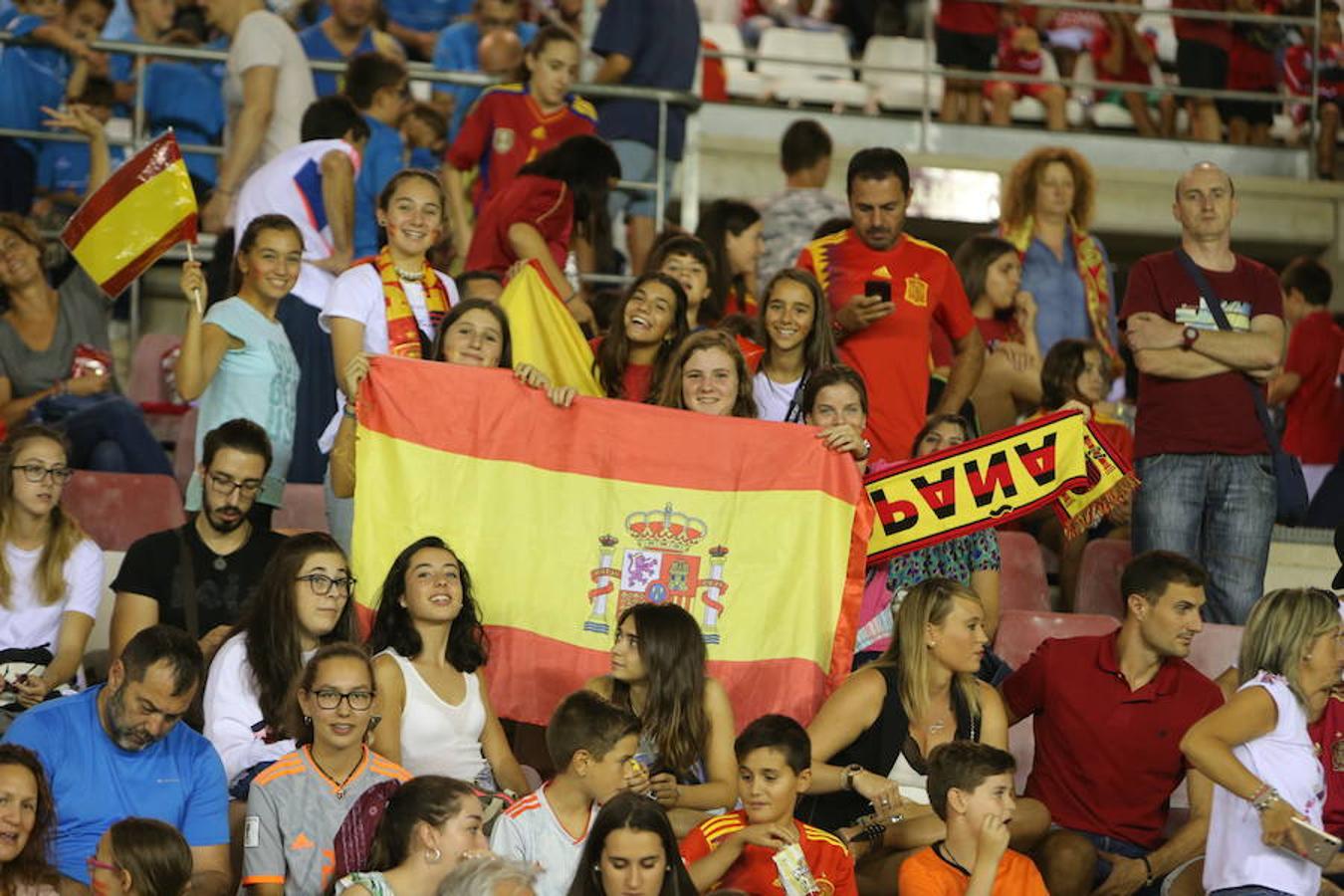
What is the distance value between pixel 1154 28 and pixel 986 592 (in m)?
9.92

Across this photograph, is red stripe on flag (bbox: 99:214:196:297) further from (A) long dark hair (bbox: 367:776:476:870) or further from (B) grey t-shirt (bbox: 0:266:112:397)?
(A) long dark hair (bbox: 367:776:476:870)

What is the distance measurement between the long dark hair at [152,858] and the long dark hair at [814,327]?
10.6ft

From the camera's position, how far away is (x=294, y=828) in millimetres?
6684

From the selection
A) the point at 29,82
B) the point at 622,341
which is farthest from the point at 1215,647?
the point at 29,82

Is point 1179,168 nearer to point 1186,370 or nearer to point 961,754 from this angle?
point 1186,370

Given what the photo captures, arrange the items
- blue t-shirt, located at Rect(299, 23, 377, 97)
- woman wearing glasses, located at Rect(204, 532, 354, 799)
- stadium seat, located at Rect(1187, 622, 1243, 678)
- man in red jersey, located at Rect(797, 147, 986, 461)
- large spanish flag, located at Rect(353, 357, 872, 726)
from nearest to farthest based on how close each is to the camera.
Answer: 1. woman wearing glasses, located at Rect(204, 532, 354, 799)
2. large spanish flag, located at Rect(353, 357, 872, 726)
3. stadium seat, located at Rect(1187, 622, 1243, 678)
4. man in red jersey, located at Rect(797, 147, 986, 461)
5. blue t-shirt, located at Rect(299, 23, 377, 97)

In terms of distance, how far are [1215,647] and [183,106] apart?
680 cm

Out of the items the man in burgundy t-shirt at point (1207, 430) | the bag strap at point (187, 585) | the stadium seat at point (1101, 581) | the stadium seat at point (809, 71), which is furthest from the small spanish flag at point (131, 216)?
the stadium seat at point (809, 71)

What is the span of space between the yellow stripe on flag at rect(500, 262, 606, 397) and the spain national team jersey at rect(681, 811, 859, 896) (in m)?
2.58

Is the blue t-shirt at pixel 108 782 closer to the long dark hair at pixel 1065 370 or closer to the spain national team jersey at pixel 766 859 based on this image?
the spain national team jersey at pixel 766 859

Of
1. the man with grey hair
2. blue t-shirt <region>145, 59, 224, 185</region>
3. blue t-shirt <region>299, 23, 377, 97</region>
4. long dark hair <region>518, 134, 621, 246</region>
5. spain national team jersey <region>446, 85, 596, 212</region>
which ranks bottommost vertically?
the man with grey hair

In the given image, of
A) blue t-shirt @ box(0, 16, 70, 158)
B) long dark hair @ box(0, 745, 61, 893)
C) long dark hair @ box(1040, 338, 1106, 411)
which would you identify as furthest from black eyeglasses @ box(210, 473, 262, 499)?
blue t-shirt @ box(0, 16, 70, 158)

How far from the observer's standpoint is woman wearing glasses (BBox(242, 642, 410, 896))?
6668 millimetres

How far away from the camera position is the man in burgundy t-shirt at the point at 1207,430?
8742mm
